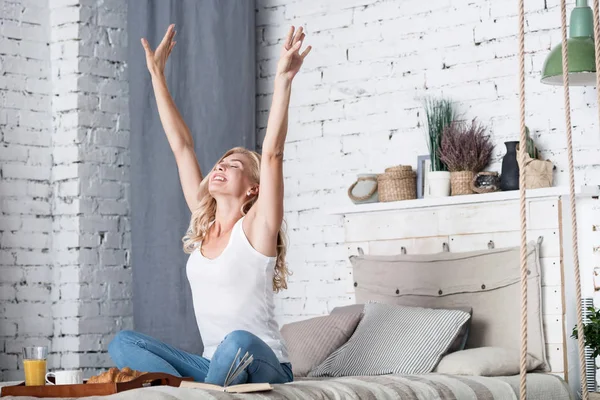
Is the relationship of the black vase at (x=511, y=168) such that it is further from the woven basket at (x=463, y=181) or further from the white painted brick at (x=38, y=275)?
the white painted brick at (x=38, y=275)

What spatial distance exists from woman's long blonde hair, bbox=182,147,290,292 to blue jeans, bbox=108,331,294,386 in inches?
13.4

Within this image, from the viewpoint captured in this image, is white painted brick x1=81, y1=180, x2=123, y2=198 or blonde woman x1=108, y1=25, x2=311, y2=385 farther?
white painted brick x1=81, y1=180, x2=123, y2=198

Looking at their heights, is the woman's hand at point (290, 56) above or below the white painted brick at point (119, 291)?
above

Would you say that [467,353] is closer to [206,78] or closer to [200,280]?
[200,280]

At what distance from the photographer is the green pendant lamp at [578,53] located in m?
3.85

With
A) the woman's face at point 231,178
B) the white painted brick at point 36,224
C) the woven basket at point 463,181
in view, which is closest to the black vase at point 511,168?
the woven basket at point 463,181

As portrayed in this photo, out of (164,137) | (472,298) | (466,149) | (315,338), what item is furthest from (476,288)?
(164,137)

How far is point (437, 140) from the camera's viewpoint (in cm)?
443

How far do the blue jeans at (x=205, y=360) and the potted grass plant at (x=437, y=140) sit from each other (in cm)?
156

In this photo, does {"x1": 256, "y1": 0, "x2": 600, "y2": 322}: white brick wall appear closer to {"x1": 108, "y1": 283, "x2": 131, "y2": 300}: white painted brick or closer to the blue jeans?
{"x1": 108, "y1": 283, "x2": 131, "y2": 300}: white painted brick

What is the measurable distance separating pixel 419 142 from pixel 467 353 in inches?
48.6

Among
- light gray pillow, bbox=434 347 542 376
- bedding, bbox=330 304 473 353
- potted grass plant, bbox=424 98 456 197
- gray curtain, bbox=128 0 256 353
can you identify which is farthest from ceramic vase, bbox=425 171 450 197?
gray curtain, bbox=128 0 256 353

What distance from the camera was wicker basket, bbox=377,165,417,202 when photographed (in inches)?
176

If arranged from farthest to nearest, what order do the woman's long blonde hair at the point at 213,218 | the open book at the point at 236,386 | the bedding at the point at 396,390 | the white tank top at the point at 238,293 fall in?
the woman's long blonde hair at the point at 213,218
the white tank top at the point at 238,293
the open book at the point at 236,386
the bedding at the point at 396,390
